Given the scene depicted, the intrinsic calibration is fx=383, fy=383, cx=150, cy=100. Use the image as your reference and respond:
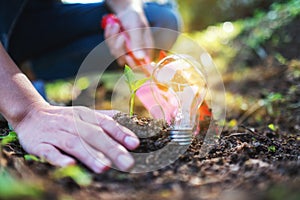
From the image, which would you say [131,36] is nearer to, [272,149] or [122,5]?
[122,5]

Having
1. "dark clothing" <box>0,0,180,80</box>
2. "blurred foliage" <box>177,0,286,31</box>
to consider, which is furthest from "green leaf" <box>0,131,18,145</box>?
"blurred foliage" <box>177,0,286,31</box>

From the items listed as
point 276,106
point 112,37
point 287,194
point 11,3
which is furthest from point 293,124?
point 11,3

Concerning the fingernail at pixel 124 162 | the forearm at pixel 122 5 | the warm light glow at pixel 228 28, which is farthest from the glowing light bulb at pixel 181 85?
the warm light glow at pixel 228 28

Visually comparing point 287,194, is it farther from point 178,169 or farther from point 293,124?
point 293,124

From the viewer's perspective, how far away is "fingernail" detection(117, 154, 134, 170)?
1156 mm

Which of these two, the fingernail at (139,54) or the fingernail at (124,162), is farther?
the fingernail at (139,54)

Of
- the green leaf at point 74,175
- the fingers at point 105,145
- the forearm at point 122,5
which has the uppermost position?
the forearm at point 122,5

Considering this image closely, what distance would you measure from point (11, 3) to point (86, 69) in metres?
1.15

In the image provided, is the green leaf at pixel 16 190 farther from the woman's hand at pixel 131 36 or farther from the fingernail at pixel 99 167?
the woman's hand at pixel 131 36

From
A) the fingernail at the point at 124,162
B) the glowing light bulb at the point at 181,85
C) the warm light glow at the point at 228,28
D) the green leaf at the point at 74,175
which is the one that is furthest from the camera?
the warm light glow at the point at 228,28

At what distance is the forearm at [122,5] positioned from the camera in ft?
8.46

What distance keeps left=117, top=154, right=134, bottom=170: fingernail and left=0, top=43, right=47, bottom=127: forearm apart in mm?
409

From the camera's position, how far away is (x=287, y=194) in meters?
0.93

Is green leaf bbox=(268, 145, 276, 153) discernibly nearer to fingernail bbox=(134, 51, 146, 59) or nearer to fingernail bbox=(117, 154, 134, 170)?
fingernail bbox=(117, 154, 134, 170)
